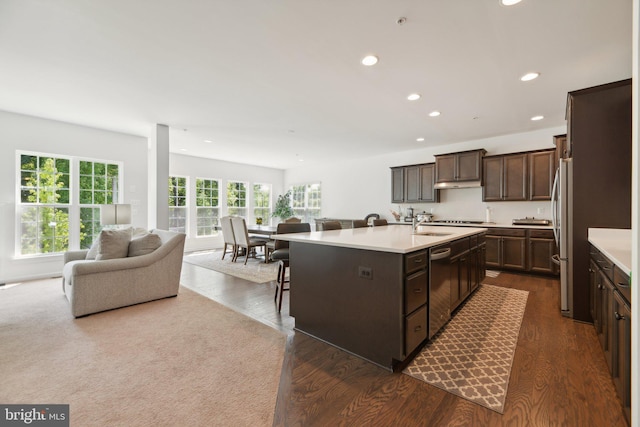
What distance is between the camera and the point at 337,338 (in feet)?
7.32

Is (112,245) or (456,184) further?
(456,184)

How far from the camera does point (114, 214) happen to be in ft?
14.5

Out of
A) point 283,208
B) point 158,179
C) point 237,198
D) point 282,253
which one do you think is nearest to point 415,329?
point 282,253

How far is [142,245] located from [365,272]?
2959mm

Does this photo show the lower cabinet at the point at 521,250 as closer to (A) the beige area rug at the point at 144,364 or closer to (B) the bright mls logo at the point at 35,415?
(A) the beige area rug at the point at 144,364

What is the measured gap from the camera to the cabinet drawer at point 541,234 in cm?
436

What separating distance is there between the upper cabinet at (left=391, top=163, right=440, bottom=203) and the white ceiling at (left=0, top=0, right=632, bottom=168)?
5.27 feet

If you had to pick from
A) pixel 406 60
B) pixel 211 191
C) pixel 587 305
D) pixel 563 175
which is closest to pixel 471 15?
A: pixel 406 60

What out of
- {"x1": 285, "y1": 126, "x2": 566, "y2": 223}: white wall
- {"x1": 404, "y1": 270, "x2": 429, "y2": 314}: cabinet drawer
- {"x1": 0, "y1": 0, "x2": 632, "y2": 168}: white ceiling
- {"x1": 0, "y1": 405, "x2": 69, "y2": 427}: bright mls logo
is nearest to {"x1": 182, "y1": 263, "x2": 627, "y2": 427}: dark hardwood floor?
{"x1": 404, "y1": 270, "x2": 429, "y2": 314}: cabinet drawer

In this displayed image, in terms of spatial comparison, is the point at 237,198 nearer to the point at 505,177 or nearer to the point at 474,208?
the point at 474,208

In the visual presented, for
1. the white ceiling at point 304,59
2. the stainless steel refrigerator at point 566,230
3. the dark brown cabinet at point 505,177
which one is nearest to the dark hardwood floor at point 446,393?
the stainless steel refrigerator at point 566,230

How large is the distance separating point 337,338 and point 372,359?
339mm

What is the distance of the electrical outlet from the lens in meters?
2.00

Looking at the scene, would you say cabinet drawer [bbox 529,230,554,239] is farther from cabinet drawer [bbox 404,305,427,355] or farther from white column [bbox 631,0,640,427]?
white column [bbox 631,0,640,427]
